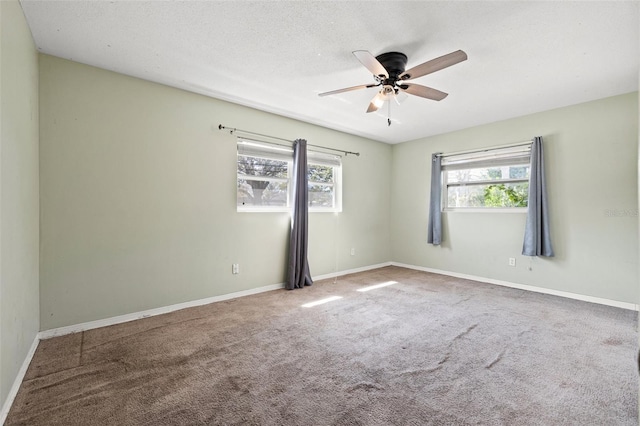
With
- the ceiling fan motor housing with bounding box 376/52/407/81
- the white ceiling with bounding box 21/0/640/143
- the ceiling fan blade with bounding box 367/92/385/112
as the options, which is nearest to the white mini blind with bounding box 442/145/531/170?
the white ceiling with bounding box 21/0/640/143

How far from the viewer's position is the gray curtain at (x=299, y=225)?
411cm

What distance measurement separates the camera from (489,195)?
4.61 metres

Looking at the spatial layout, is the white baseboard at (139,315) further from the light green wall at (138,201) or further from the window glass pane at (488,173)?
the window glass pane at (488,173)

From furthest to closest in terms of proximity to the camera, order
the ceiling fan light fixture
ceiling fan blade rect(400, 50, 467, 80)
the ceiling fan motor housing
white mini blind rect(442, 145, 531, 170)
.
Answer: white mini blind rect(442, 145, 531, 170)
the ceiling fan light fixture
the ceiling fan motor housing
ceiling fan blade rect(400, 50, 467, 80)

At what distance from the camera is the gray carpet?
1624 mm

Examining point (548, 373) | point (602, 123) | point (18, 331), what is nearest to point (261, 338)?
point (18, 331)

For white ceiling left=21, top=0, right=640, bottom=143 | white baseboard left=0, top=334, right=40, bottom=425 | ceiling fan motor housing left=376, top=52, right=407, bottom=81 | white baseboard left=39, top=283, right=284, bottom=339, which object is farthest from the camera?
white baseboard left=39, top=283, right=284, bottom=339

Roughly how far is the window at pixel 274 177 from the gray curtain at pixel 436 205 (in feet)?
5.58

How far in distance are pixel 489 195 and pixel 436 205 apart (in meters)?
0.81

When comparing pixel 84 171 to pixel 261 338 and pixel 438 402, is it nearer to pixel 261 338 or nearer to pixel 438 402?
pixel 261 338

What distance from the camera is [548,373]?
2043 millimetres

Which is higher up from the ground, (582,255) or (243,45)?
(243,45)

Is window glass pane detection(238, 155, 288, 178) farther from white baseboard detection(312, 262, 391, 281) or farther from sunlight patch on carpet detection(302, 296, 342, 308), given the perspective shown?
sunlight patch on carpet detection(302, 296, 342, 308)

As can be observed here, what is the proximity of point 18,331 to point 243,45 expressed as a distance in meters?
2.61
